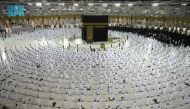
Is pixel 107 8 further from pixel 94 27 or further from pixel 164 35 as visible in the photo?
pixel 94 27

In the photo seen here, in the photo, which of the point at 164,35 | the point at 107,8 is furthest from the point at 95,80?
the point at 107,8

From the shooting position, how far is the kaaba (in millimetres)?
27516

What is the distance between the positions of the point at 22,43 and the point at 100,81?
16043 millimetres

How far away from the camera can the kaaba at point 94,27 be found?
27.5 meters

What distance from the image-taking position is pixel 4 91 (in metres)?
13.0

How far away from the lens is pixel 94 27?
2797 cm

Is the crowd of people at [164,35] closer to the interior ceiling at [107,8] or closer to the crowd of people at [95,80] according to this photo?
the interior ceiling at [107,8]

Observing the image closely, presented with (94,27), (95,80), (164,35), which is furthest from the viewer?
(164,35)

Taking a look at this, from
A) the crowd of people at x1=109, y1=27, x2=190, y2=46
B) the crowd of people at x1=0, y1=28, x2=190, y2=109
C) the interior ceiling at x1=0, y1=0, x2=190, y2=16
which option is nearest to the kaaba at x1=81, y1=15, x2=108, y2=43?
the crowd of people at x1=0, y1=28, x2=190, y2=109

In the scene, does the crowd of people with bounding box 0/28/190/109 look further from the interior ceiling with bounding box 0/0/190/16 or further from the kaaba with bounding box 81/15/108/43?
the interior ceiling with bounding box 0/0/190/16

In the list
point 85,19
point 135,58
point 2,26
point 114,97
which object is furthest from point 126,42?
point 2,26

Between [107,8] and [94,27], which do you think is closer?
[94,27]

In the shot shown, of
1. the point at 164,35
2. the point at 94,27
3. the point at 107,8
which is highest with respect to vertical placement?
the point at 107,8

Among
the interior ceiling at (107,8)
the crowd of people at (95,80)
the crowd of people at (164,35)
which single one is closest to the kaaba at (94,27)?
the crowd of people at (95,80)
